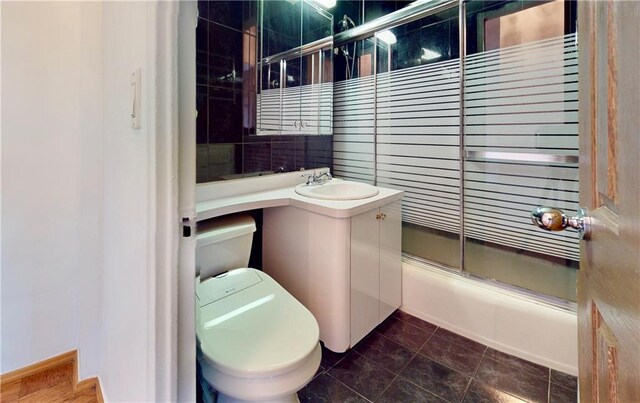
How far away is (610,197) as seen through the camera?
487 millimetres

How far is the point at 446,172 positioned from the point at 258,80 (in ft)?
4.28

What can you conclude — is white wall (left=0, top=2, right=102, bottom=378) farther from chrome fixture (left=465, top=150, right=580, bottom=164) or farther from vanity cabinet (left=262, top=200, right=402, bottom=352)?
chrome fixture (left=465, top=150, right=580, bottom=164)

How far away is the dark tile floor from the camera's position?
1437mm

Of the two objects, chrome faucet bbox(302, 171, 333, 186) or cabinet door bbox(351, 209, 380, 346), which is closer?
cabinet door bbox(351, 209, 380, 346)

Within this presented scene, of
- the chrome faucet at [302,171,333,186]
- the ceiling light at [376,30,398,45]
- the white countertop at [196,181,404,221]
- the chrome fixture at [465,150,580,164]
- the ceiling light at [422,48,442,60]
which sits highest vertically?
the ceiling light at [376,30,398,45]

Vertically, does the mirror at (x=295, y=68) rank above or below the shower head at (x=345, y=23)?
below

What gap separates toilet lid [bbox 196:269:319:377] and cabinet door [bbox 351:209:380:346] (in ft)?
1.46

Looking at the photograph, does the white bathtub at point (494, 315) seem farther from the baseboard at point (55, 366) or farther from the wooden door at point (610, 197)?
the baseboard at point (55, 366)

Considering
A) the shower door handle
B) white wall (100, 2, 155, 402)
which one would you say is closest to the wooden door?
the shower door handle

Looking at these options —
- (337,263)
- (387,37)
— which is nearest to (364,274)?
(337,263)

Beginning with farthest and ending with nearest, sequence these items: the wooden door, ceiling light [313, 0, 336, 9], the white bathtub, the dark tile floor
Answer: ceiling light [313, 0, 336, 9]
the white bathtub
the dark tile floor
the wooden door

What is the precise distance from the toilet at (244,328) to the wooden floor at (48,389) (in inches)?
26.0

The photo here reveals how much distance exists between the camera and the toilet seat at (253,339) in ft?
3.34

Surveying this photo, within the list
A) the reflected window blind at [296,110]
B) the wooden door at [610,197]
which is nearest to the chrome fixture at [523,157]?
the reflected window blind at [296,110]
